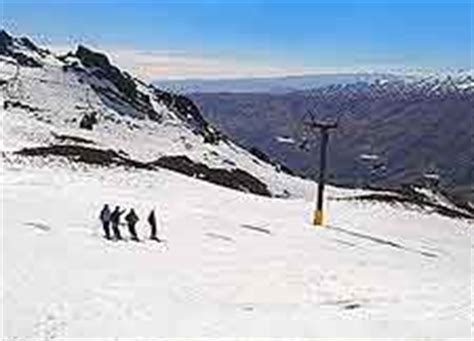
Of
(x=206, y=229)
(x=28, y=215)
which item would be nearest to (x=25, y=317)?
(x=28, y=215)

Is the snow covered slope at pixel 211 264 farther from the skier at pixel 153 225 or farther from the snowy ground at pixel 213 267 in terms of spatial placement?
the skier at pixel 153 225

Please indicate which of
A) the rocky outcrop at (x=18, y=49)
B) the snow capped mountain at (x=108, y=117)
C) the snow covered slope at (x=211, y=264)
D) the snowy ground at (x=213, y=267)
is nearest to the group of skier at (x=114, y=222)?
the snow covered slope at (x=211, y=264)

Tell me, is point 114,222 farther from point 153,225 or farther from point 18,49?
point 18,49

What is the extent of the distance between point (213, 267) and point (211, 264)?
2.08 feet

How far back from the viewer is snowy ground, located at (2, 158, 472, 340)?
83.4ft

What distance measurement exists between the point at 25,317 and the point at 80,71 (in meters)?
129

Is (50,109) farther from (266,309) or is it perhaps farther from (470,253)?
(266,309)

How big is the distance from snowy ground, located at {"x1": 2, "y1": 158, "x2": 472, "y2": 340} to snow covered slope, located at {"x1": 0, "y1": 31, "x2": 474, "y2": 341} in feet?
0.22

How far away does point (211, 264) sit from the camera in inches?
1416

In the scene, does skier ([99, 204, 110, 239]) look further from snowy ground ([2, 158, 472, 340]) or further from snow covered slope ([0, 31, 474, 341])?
snowy ground ([2, 158, 472, 340])

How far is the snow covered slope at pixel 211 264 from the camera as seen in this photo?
83.3 feet

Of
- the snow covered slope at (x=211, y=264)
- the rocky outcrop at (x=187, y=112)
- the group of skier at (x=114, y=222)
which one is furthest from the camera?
the rocky outcrop at (x=187, y=112)

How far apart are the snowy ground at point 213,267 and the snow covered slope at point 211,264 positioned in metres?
0.07

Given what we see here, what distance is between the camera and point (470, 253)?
166ft
